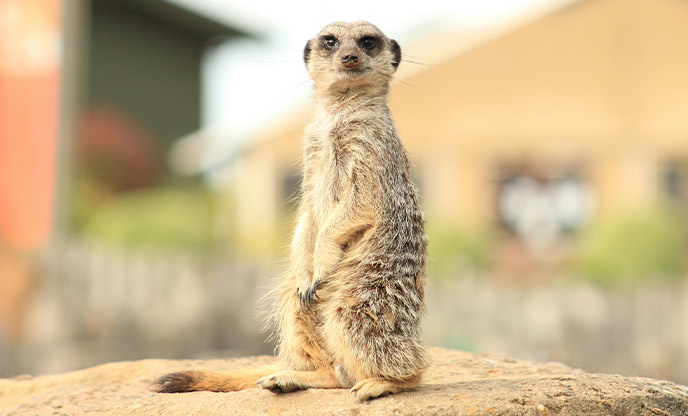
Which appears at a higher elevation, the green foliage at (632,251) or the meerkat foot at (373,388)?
the green foliage at (632,251)

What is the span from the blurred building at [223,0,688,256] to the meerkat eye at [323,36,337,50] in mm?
10572

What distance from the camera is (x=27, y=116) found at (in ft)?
43.3

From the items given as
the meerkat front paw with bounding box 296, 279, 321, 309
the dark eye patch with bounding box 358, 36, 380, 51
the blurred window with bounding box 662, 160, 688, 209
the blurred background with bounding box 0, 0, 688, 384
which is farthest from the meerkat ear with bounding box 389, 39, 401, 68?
the blurred window with bounding box 662, 160, 688, 209

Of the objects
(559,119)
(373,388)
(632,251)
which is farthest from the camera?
(559,119)

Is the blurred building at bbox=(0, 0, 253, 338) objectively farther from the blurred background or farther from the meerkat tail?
the meerkat tail

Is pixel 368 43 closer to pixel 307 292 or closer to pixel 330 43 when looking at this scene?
pixel 330 43

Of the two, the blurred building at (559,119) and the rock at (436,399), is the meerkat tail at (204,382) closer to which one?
the rock at (436,399)

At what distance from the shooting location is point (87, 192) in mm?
17094

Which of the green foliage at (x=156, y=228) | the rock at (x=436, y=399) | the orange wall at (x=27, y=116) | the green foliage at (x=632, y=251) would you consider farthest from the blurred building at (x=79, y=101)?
the green foliage at (x=632, y=251)

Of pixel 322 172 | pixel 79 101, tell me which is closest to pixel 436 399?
pixel 322 172

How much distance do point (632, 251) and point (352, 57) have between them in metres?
8.60

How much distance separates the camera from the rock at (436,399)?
270cm

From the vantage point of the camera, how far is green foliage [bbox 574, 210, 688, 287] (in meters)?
10.6

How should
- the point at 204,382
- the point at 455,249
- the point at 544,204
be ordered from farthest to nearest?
the point at 544,204
the point at 455,249
the point at 204,382
